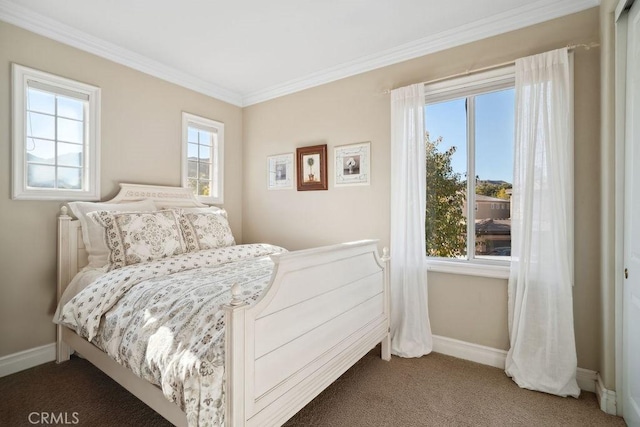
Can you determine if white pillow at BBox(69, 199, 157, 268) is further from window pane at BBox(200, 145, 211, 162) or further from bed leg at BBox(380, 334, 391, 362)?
bed leg at BBox(380, 334, 391, 362)

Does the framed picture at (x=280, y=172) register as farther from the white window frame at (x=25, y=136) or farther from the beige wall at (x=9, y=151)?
the white window frame at (x=25, y=136)

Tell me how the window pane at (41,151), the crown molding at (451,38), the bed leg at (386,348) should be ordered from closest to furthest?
the crown molding at (451,38) < the window pane at (41,151) < the bed leg at (386,348)

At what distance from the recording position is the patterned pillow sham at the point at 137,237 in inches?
88.4

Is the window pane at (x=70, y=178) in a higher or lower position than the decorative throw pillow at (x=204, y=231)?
higher

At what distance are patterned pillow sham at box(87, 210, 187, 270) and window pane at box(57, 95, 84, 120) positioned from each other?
89 cm

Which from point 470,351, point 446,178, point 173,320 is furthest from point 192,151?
point 470,351

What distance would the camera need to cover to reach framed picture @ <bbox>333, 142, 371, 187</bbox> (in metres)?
2.99

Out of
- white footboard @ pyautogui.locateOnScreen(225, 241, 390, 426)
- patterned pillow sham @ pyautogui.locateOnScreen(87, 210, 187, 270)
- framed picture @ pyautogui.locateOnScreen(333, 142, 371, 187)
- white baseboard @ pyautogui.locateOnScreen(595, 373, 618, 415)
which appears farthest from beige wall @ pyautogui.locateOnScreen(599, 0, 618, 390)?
patterned pillow sham @ pyautogui.locateOnScreen(87, 210, 187, 270)

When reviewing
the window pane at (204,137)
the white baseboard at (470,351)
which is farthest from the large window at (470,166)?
the window pane at (204,137)

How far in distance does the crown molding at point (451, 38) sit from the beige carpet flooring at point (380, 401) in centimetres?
253

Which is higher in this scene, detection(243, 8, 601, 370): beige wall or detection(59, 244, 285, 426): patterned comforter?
detection(243, 8, 601, 370): beige wall

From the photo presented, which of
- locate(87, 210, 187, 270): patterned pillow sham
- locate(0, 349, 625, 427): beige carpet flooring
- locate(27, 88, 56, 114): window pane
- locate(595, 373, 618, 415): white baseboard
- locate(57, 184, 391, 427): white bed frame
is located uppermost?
locate(27, 88, 56, 114): window pane

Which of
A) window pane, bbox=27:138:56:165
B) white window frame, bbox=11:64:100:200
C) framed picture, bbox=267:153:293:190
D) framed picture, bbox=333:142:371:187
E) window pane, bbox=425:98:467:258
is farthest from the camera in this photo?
framed picture, bbox=267:153:293:190

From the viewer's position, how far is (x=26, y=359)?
92.1 inches
